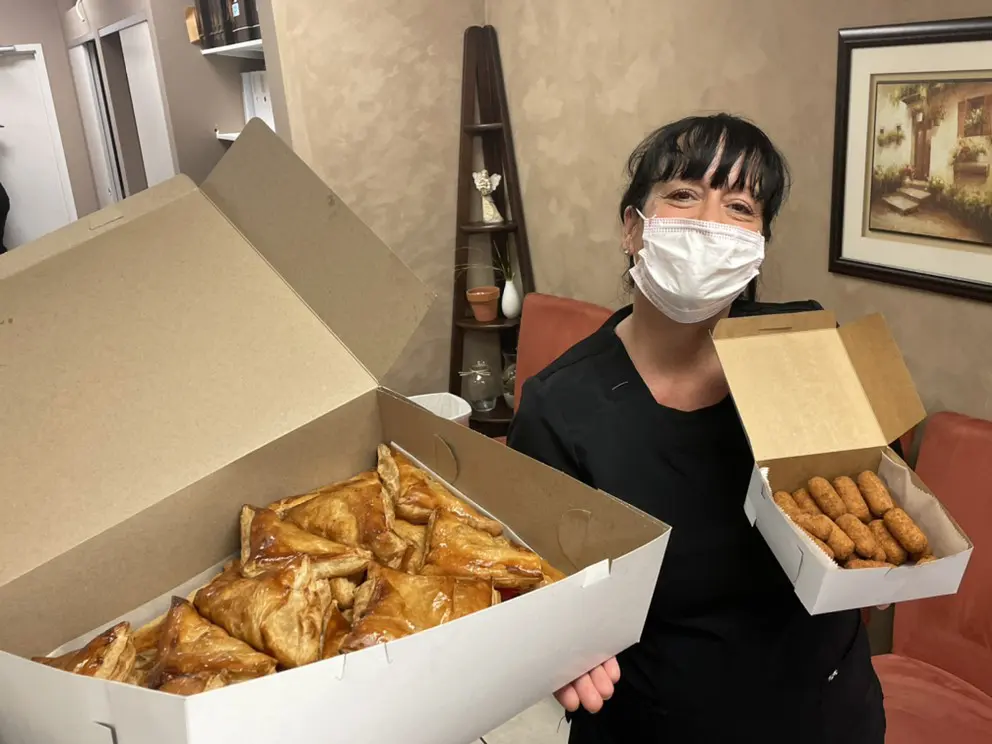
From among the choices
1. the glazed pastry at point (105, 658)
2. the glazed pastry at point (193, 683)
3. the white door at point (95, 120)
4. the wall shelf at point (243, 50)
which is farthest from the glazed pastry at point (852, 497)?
the white door at point (95, 120)

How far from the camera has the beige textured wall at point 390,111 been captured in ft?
8.55

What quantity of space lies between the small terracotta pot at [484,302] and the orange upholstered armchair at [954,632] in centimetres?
163

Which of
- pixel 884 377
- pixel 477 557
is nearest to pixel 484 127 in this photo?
pixel 884 377

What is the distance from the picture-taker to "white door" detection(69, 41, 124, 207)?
534 centimetres

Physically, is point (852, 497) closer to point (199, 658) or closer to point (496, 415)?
point (199, 658)

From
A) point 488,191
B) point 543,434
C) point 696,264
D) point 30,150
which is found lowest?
point 543,434

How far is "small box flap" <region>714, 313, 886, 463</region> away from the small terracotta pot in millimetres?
1967

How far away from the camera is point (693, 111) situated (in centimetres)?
212

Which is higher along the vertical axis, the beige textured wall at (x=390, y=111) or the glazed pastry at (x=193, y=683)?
the beige textured wall at (x=390, y=111)

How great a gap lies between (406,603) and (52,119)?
254 inches

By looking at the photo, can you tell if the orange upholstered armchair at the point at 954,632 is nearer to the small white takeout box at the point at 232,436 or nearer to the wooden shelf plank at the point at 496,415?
the small white takeout box at the point at 232,436

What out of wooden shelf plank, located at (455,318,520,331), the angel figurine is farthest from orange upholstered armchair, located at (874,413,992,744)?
the angel figurine

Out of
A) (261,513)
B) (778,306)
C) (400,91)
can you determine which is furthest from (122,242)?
(400,91)

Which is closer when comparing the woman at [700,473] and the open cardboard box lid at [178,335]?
the open cardboard box lid at [178,335]
